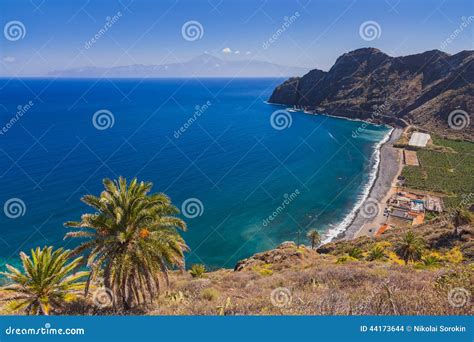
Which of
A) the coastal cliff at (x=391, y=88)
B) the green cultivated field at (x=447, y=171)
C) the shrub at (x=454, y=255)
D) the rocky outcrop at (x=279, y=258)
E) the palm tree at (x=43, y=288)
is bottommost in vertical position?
the shrub at (x=454, y=255)

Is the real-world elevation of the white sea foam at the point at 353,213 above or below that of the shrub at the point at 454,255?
above

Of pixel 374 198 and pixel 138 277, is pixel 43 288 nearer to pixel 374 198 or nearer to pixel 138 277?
pixel 138 277

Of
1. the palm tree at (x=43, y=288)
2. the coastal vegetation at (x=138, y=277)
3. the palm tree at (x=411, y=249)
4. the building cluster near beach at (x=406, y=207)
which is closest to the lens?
the coastal vegetation at (x=138, y=277)

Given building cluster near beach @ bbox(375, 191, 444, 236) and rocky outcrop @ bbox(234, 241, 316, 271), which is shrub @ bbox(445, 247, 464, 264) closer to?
rocky outcrop @ bbox(234, 241, 316, 271)

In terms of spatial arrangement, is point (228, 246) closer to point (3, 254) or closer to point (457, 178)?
point (3, 254)

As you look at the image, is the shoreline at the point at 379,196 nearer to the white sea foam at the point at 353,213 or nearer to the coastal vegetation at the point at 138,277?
the white sea foam at the point at 353,213

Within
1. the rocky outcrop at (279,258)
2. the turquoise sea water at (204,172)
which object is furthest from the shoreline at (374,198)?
the rocky outcrop at (279,258)

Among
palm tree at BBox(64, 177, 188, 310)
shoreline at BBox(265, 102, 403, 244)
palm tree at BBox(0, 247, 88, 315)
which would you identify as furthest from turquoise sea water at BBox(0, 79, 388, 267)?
palm tree at BBox(64, 177, 188, 310)
